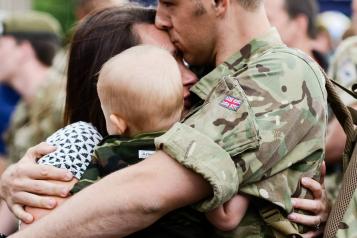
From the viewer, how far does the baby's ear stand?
9.27 ft

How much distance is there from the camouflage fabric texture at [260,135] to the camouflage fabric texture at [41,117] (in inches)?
128

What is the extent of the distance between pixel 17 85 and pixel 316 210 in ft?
15.4

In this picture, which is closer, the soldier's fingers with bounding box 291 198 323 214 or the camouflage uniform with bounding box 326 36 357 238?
the soldier's fingers with bounding box 291 198 323 214

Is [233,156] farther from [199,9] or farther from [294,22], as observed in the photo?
[294,22]

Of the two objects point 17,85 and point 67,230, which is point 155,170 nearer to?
point 67,230

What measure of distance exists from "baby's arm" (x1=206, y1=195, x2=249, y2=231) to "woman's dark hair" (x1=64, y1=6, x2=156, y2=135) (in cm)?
70

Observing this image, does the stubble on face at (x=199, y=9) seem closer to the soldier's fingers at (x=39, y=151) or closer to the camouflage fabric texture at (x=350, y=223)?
the soldier's fingers at (x=39, y=151)

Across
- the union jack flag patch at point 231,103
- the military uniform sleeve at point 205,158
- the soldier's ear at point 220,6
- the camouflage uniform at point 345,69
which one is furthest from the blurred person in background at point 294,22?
the military uniform sleeve at point 205,158

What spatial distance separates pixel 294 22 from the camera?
22.9 ft

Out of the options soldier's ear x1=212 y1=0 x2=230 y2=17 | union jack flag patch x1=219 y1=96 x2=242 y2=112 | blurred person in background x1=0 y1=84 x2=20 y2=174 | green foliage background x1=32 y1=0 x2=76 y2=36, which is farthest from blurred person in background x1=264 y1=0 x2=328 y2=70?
green foliage background x1=32 y1=0 x2=76 y2=36

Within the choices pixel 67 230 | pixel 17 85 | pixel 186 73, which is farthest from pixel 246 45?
pixel 17 85

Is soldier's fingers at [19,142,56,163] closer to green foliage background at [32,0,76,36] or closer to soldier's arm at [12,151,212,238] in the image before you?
soldier's arm at [12,151,212,238]

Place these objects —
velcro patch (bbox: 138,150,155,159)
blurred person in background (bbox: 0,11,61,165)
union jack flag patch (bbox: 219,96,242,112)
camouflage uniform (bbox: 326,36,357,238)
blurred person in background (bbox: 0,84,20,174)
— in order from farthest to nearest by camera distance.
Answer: blurred person in background (bbox: 0,84,20,174)
blurred person in background (bbox: 0,11,61,165)
camouflage uniform (bbox: 326,36,357,238)
velcro patch (bbox: 138,150,155,159)
union jack flag patch (bbox: 219,96,242,112)

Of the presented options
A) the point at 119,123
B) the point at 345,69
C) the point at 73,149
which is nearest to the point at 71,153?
the point at 73,149
